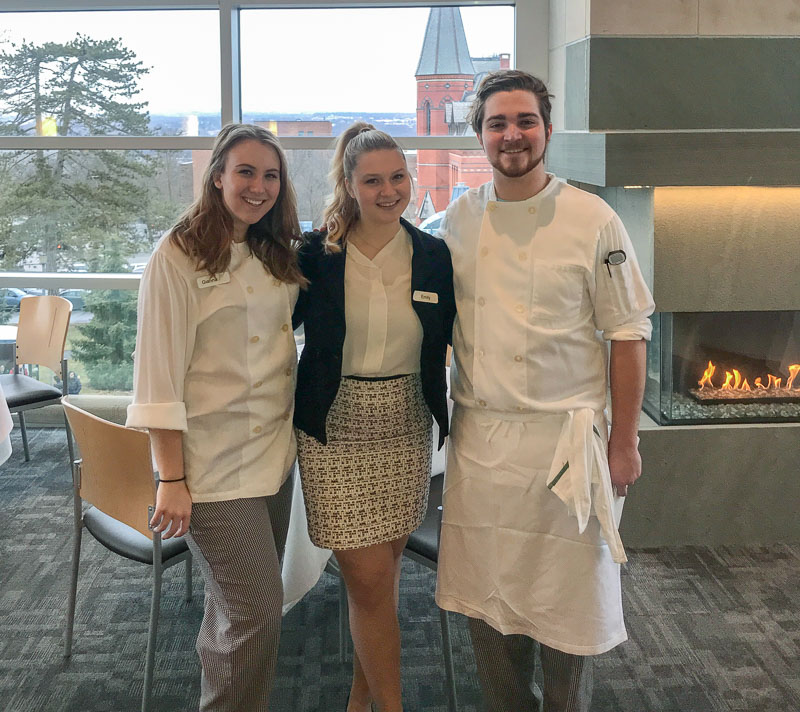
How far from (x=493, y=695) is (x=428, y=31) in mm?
3642

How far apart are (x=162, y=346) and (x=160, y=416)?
151mm

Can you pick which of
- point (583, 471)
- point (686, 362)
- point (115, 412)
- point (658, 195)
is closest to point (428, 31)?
point (658, 195)

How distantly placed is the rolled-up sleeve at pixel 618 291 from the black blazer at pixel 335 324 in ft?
1.11

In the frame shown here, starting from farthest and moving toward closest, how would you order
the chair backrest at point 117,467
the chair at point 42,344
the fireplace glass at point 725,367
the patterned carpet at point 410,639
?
1. the chair at point 42,344
2. the fireplace glass at point 725,367
3. the patterned carpet at point 410,639
4. the chair backrest at point 117,467

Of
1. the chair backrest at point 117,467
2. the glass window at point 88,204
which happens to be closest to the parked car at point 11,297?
the glass window at point 88,204

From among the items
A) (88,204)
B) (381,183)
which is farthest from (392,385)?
(88,204)

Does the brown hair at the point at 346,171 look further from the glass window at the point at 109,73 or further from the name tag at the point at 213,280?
the glass window at the point at 109,73

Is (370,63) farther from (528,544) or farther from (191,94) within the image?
(528,544)

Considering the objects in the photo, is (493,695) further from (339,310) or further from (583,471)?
(339,310)

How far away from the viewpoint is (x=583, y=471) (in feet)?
6.56

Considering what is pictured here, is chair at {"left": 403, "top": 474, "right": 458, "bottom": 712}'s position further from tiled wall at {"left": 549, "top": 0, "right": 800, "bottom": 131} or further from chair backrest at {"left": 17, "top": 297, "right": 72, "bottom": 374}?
chair backrest at {"left": 17, "top": 297, "right": 72, "bottom": 374}

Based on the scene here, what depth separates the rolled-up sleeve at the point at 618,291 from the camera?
81.1 inches

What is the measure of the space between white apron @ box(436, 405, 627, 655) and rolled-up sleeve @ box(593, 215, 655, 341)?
0.71 feet

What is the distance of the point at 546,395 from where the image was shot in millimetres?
2076
